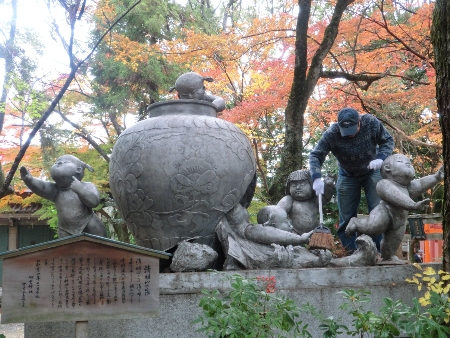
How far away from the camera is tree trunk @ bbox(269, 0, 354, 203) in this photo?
356 inches

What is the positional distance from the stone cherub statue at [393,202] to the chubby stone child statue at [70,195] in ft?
8.66

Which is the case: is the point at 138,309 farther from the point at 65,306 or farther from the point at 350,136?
the point at 350,136

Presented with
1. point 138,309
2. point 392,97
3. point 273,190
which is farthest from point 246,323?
point 392,97

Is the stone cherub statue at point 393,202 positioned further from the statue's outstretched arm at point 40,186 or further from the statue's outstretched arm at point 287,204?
the statue's outstretched arm at point 40,186

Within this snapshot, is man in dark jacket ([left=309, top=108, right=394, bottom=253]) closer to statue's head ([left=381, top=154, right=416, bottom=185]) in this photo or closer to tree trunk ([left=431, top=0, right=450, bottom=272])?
statue's head ([left=381, top=154, right=416, bottom=185])

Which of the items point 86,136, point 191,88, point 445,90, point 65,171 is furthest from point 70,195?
point 86,136

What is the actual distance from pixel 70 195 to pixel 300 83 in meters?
5.46

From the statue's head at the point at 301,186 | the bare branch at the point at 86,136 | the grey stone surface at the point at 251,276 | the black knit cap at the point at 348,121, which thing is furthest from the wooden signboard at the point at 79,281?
the bare branch at the point at 86,136

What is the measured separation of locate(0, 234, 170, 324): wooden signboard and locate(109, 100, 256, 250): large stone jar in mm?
1690

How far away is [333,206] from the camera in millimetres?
14477

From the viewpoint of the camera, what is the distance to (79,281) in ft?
9.80

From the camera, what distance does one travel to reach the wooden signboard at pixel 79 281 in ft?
9.58

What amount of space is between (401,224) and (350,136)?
1.15 meters

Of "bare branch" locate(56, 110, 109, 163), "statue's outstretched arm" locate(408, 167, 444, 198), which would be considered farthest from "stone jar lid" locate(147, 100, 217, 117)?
"bare branch" locate(56, 110, 109, 163)
